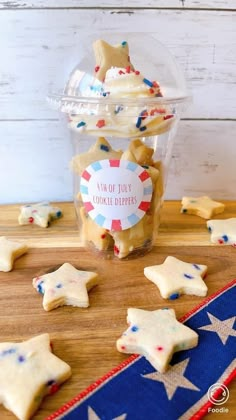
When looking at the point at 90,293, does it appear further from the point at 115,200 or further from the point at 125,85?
the point at 125,85

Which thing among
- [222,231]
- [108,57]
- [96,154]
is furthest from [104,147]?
[222,231]

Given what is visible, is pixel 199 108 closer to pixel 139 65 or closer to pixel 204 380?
pixel 139 65

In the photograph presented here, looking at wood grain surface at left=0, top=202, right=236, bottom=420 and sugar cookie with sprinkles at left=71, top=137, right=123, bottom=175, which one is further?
sugar cookie with sprinkles at left=71, top=137, right=123, bottom=175

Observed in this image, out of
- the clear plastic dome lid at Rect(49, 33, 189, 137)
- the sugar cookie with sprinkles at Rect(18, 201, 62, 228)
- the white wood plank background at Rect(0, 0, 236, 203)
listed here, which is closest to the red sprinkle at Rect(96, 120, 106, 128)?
the clear plastic dome lid at Rect(49, 33, 189, 137)

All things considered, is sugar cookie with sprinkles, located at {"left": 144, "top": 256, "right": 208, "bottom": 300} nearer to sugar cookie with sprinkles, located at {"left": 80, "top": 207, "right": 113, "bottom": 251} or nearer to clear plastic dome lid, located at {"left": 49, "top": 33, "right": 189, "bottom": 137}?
sugar cookie with sprinkles, located at {"left": 80, "top": 207, "right": 113, "bottom": 251}

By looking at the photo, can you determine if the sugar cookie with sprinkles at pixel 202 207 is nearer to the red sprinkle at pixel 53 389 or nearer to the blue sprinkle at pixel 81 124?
the blue sprinkle at pixel 81 124

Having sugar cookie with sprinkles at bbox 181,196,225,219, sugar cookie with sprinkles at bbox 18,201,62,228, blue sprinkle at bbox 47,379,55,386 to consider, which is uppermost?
blue sprinkle at bbox 47,379,55,386
